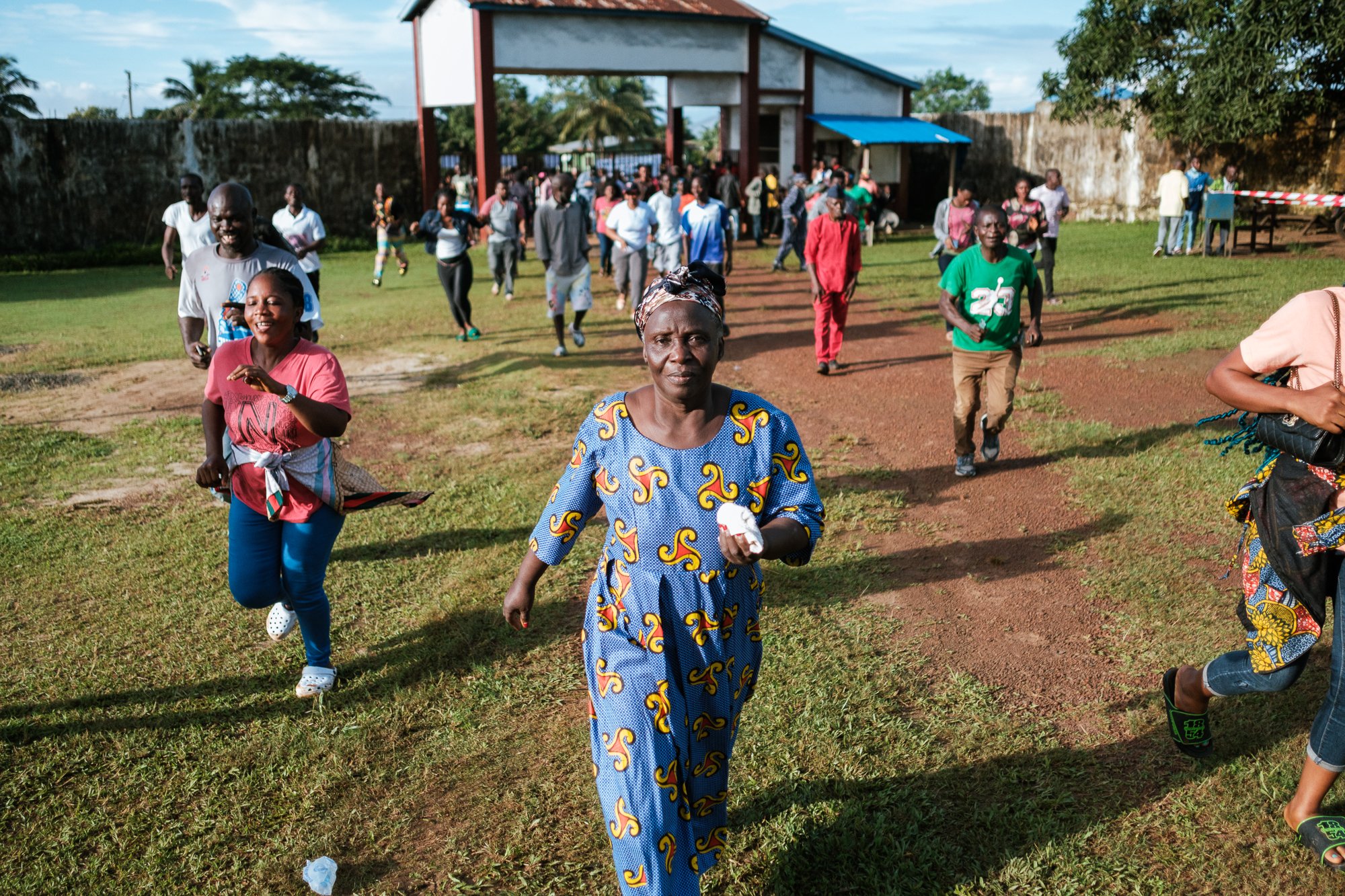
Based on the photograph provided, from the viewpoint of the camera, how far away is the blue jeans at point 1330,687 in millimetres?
3111

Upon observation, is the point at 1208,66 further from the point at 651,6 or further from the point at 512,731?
the point at 512,731

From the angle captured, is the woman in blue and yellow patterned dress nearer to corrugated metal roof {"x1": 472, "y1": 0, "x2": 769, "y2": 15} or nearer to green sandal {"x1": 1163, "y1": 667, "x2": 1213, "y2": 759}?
green sandal {"x1": 1163, "y1": 667, "x2": 1213, "y2": 759}

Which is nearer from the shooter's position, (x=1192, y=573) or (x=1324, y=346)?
(x=1324, y=346)

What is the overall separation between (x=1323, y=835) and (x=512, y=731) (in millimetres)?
2817

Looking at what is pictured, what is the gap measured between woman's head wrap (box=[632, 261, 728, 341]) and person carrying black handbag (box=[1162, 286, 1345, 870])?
1646mm

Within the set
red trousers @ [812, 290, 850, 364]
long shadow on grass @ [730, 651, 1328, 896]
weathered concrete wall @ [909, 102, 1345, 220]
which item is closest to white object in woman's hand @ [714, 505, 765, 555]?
long shadow on grass @ [730, 651, 1328, 896]

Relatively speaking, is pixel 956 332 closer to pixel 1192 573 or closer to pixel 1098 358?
pixel 1192 573

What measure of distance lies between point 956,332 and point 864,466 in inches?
46.8

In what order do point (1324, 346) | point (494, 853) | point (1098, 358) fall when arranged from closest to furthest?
point (1324, 346)
point (494, 853)
point (1098, 358)

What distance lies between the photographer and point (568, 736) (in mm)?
4117

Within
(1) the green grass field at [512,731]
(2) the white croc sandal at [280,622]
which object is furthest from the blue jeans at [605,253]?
(2) the white croc sandal at [280,622]

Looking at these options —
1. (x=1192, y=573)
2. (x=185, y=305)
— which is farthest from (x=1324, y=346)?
(x=185, y=305)

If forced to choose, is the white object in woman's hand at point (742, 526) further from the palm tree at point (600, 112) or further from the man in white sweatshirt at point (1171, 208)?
the palm tree at point (600, 112)

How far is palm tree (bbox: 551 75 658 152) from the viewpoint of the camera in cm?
5262
